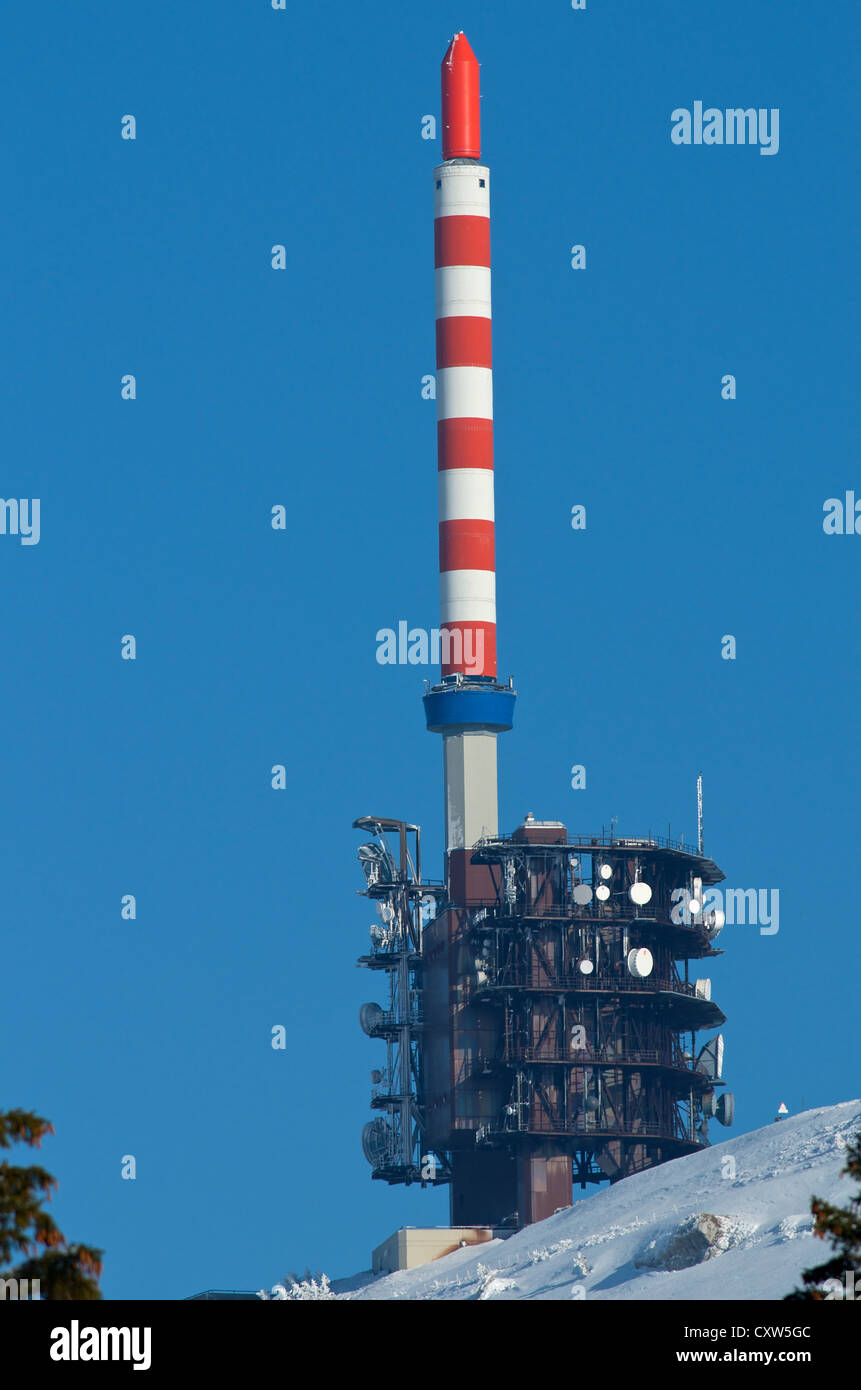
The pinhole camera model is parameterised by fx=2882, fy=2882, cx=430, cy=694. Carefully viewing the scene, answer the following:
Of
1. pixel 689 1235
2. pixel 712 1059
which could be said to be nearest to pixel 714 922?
pixel 712 1059

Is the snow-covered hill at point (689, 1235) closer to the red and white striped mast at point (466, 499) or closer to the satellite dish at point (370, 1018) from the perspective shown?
the satellite dish at point (370, 1018)

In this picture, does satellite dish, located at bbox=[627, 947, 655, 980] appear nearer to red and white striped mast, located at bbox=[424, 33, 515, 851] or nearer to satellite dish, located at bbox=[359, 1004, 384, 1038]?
red and white striped mast, located at bbox=[424, 33, 515, 851]

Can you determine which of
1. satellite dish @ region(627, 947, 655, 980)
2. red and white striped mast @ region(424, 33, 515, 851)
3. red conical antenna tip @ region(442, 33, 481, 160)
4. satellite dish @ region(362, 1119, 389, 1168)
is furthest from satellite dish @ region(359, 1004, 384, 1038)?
red conical antenna tip @ region(442, 33, 481, 160)

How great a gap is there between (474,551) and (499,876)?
46.6 ft

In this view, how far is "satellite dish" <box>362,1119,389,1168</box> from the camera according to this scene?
384ft

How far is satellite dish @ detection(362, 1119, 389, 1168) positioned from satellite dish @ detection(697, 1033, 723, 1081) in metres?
13.1

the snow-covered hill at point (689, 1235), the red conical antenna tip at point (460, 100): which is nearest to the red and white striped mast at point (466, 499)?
the red conical antenna tip at point (460, 100)

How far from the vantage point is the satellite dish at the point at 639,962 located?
10988 cm

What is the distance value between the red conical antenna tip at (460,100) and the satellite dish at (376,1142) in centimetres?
4181

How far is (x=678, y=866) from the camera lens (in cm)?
11362

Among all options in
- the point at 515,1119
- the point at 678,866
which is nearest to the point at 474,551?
the point at 678,866
